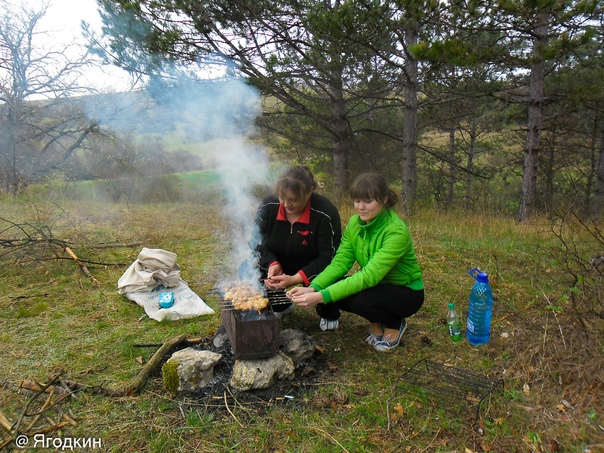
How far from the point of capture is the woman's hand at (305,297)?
2723 millimetres

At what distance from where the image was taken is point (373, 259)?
2.87 m

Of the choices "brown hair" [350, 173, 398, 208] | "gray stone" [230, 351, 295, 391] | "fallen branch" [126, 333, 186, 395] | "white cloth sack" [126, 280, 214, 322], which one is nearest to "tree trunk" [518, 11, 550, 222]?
"brown hair" [350, 173, 398, 208]

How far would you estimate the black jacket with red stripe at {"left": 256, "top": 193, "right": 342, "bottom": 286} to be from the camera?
3336 mm

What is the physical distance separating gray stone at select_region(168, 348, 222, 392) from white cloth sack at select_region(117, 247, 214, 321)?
1214 millimetres

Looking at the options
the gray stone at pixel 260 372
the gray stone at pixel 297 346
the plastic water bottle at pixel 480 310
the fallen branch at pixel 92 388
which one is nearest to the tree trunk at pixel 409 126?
the plastic water bottle at pixel 480 310

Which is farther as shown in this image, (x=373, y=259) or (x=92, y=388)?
(x=373, y=259)

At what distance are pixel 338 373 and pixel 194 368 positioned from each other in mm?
1000

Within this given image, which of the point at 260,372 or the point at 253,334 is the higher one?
the point at 253,334

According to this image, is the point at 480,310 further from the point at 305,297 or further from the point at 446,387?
the point at 305,297

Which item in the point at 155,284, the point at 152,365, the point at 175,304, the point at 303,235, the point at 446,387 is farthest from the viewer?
the point at 155,284

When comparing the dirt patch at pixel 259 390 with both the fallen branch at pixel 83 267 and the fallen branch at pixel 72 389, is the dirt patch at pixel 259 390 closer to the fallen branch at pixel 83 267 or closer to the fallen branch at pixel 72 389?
the fallen branch at pixel 72 389

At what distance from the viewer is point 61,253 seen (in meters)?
5.32

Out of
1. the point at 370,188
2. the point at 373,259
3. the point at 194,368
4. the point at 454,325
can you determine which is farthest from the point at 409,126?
the point at 194,368

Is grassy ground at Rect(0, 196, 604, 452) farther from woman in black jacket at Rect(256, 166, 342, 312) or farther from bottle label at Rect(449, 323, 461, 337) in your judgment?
woman in black jacket at Rect(256, 166, 342, 312)
